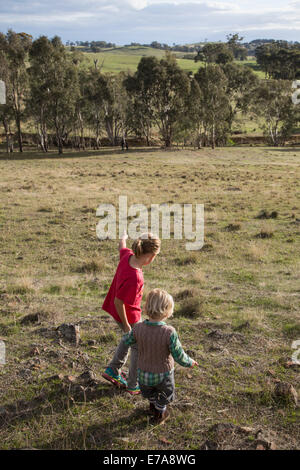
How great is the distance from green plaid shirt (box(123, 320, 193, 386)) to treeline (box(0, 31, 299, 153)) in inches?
1782

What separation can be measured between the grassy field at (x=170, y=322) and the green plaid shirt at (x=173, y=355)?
1.70 ft

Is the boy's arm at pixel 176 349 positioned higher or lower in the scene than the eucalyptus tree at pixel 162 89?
lower

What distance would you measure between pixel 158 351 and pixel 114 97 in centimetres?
4884

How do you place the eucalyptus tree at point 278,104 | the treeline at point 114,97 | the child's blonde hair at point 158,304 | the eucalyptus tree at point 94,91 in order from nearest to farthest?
the child's blonde hair at point 158,304 → the treeline at point 114,97 → the eucalyptus tree at point 94,91 → the eucalyptus tree at point 278,104

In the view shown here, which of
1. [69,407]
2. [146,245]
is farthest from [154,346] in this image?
[69,407]

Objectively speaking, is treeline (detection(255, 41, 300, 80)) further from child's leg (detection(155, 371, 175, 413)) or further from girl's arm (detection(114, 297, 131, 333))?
child's leg (detection(155, 371, 175, 413))

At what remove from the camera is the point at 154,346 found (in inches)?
150

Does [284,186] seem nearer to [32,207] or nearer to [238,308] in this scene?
[32,207]

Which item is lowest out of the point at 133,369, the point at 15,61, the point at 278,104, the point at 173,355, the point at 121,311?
the point at 133,369

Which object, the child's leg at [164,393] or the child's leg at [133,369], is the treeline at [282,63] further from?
the child's leg at [164,393]

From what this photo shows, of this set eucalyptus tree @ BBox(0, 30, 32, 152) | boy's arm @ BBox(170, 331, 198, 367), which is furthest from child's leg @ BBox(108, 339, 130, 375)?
eucalyptus tree @ BBox(0, 30, 32, 152)

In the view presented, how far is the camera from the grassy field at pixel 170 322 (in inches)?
158

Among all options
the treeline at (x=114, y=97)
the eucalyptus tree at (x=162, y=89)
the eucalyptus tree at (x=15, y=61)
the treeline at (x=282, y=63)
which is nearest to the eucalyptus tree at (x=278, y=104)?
the treeline at (x=114, y=97)

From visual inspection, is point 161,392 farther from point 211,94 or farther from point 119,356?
point 211,94
